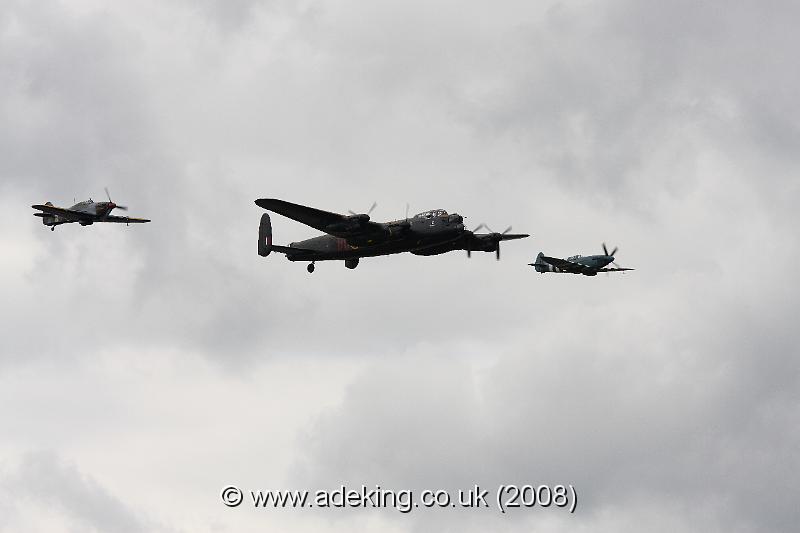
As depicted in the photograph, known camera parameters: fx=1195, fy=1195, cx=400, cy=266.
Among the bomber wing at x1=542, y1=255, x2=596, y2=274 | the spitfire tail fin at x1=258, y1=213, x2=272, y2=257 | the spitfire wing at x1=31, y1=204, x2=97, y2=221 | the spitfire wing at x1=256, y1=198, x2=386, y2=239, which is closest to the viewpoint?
the spitfire wing at x1=256, y1=198, x2=386, y2=239

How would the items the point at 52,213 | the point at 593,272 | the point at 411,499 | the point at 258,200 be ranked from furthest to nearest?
the point at 593,272 → the point at 52,213 → the point at 258,200 → the point at 411,499

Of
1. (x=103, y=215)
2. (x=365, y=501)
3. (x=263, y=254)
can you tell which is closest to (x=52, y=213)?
(x=103, y=215)

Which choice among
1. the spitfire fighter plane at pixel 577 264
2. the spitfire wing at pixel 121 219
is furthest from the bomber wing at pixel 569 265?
the spitfire wing at pixel 121 219

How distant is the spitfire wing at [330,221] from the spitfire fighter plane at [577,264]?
124ft

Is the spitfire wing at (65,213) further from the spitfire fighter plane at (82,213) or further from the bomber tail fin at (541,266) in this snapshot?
the bomber tail fin at (541,266)

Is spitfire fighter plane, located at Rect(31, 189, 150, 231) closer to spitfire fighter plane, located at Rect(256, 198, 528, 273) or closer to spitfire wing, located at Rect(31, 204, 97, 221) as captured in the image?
spitfire wing, located at Rect(31, 204, 97, 221)

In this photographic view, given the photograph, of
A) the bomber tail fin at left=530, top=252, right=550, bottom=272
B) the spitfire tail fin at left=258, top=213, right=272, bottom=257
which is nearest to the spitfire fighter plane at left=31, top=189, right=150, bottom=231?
the spitfire tail fin at left=258, top=213, right=272, bottom=257

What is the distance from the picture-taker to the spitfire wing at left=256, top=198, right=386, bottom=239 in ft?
350

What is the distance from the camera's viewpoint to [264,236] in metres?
115

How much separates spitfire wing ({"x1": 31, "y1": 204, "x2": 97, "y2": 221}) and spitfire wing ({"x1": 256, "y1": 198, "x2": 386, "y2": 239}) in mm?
34591

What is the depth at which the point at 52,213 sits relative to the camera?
132750 millimetres

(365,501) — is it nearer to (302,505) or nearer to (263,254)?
(302,505)

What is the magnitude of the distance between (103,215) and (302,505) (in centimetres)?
4911

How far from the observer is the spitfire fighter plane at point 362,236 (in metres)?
108
